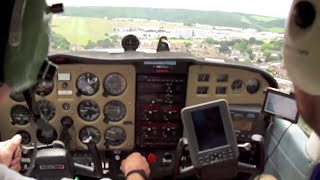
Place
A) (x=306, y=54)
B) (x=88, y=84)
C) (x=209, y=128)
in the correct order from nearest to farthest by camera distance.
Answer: (x=306, y=54), (x=209, y=128), (x=88, y=84)

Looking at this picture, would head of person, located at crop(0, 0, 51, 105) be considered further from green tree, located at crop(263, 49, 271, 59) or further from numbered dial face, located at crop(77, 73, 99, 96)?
green tree, located at crop(263, 49, 271, 59)

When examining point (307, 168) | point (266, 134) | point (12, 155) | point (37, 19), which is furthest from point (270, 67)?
point (37, 19)

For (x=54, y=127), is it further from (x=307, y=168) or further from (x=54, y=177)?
(x=307, y=168)

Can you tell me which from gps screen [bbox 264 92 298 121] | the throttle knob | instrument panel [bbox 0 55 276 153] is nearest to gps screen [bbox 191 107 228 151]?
gps screen [bbox 264 92 298 121]

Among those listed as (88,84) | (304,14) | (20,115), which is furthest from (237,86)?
(304,14)

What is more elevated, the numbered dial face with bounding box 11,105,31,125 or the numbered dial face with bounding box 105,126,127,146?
the numbered dial face with bounding box 11,105,31,125

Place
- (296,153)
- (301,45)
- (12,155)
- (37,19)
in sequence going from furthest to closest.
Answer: (296,153) < (12,155) < (37,19) < (301,45)

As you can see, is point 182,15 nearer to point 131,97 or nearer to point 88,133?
point 131,97
